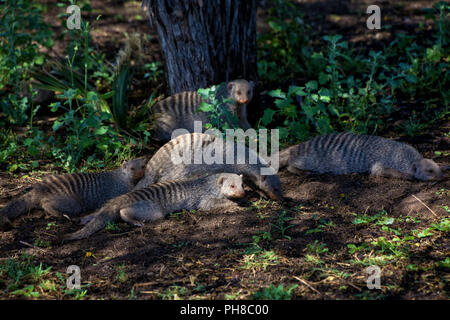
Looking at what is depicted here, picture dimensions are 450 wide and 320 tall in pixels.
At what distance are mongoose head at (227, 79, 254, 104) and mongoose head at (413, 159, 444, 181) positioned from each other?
5.99ft

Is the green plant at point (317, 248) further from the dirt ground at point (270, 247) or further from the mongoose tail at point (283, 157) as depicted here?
the mongoose tail at point (283, 157)

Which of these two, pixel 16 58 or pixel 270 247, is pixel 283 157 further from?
pixel 16 58

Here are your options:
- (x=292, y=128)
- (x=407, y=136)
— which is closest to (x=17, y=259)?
(x=292, y=128)

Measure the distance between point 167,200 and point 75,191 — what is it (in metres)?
0.83

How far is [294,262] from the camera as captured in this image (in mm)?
3176

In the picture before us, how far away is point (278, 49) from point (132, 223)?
3.89 metres

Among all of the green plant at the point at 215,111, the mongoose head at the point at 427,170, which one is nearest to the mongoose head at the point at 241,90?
the green plant at the point at 215,111

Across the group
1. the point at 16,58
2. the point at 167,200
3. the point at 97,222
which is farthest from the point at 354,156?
the point at 16,58

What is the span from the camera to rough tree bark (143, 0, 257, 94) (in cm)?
533

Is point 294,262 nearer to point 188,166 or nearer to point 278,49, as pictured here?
point 188,166

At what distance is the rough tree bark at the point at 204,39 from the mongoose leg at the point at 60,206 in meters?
2.10

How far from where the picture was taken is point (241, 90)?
208 inches

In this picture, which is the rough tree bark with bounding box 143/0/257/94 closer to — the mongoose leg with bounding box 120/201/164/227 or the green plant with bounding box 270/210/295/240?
the mongoose leg with bounding box 120/201/164/227

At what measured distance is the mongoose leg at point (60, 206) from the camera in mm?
4098
